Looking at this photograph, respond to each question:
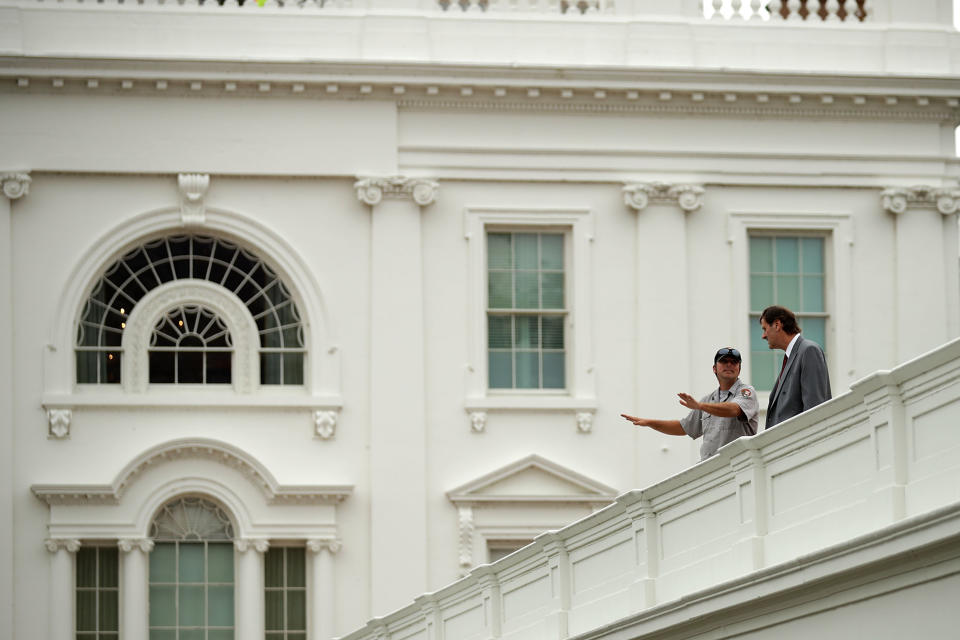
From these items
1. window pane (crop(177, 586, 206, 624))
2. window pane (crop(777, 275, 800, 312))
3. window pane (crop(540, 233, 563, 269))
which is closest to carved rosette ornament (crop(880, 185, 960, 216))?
window pane (crop(777, 275, 800, 312))

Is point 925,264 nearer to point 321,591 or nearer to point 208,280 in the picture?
point 321,591

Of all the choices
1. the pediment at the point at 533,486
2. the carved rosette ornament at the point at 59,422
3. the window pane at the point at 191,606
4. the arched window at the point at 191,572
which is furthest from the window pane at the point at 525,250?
the carved rosette ornament at the point at 59,422

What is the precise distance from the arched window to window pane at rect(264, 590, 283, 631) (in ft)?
1.59

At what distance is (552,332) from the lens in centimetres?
2919

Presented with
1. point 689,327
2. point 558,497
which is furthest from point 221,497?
point 689,327

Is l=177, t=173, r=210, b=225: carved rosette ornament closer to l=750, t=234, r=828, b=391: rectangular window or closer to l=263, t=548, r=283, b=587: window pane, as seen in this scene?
l=263, t=548, r=283, b=587: window pane

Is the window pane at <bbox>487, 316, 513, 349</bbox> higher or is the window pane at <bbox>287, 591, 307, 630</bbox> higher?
the window pane at <bbox>487, 316, 513, 349</bbox>

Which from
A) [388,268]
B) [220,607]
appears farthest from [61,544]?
[388,268]

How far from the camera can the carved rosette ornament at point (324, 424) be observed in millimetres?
28297

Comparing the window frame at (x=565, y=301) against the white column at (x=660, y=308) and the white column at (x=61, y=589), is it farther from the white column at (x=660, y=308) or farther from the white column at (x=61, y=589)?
the white column at (x=61, y=589)

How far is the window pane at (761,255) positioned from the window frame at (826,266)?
127 millimetres

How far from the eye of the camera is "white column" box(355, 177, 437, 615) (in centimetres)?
2820

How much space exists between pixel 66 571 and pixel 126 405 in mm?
2293

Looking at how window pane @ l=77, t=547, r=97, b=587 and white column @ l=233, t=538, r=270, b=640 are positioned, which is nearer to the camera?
white column @ l=233, t=538, r=270, b=640
